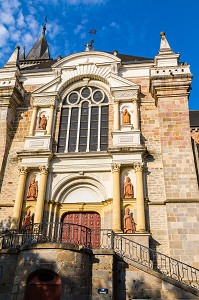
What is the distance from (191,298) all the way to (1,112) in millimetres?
11908

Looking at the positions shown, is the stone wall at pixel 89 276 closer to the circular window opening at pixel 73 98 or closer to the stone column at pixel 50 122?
the stone column at pixel 50 122

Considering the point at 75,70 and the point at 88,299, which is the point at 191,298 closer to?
the point at 88,299

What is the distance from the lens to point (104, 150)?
48.5ft

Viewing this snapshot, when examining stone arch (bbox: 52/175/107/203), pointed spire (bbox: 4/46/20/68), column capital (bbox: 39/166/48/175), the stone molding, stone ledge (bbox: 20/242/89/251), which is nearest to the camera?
stone ledge (bbox: 20/242/89/251)

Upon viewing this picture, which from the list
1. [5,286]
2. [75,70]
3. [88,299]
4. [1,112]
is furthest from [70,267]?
[75,70]

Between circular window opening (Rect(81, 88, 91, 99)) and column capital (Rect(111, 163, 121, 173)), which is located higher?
circular window opening (Rect(81, 88, 91, 99))

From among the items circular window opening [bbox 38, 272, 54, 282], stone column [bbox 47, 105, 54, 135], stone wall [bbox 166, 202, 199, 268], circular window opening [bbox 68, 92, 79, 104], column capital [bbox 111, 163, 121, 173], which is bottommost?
circular window opening [bbox 38, 272, 54, 282]

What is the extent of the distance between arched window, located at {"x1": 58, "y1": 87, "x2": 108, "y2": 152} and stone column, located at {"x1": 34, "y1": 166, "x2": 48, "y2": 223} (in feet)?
5.38

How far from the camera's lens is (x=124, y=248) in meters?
11.5

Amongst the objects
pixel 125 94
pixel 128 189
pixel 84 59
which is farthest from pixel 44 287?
pixel 84 59

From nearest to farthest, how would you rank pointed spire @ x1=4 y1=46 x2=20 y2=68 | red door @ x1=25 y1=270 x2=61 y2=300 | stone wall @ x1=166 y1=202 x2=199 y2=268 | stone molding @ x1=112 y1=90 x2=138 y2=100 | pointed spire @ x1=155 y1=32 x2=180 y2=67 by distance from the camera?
red door @ x1=25 y1=270 x2=61 y2=300
stone wall @ x1=166 y1=202 x2=199 y2=268
stone molding @ x1=112 y1=90 x2=138 y2=100
pointed spire @ x1=155 y1=32 x2=180 y2=67
pointed spire @ x1=4 y1=46 x2=20 y2=68

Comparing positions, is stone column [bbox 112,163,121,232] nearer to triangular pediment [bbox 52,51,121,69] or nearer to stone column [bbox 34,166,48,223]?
stone column [bbox 34,166,48,223]

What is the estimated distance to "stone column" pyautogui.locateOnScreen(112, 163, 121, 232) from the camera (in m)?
12.4

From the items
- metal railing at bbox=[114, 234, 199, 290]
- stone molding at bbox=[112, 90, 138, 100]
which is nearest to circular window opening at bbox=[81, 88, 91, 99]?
stone molding at bbox=[112, 90, 138, 100]
